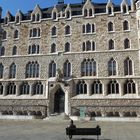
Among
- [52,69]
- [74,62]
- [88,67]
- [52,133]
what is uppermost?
[74,62]

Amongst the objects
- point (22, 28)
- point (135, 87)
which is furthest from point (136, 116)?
point (22, 28)

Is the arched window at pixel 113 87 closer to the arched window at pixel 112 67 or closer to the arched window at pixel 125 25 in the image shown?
the arched window at pixel 112 67

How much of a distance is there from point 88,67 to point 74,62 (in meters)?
2.32

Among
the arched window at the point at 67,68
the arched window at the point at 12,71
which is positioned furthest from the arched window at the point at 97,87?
the arched window at the point at 12,71

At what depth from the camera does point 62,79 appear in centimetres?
3338

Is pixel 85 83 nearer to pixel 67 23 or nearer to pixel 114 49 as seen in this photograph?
pixel 114 49

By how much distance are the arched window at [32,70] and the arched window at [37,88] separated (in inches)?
56.0

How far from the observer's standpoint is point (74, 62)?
Answer: 3403cm

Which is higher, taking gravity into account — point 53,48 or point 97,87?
point 53,48

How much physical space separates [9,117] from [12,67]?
8938 mm

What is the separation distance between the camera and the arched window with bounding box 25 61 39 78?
35.5m

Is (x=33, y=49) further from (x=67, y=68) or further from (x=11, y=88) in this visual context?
(x=11, y=88)

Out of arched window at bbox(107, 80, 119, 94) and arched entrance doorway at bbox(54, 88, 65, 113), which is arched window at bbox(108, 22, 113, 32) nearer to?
arched window at bbox(107, 80, 119, 94)

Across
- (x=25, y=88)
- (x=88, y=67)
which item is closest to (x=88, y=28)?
(x=88, y=67)
